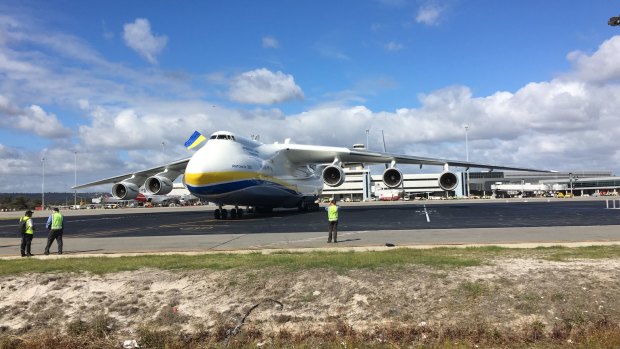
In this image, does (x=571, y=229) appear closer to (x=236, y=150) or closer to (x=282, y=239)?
(x=282, y=239)

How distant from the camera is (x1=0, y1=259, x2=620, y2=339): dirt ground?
26.6ft

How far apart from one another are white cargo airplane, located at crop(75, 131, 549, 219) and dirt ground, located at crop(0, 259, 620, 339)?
58.6 ft

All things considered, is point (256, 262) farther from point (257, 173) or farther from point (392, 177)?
point (392, 177)

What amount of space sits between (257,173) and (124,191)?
10246mm

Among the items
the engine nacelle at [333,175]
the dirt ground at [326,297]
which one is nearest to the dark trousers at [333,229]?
the dirt ground at [326,297]

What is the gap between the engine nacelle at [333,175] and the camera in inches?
1337

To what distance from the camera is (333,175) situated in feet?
113

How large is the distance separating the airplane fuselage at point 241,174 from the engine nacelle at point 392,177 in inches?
274

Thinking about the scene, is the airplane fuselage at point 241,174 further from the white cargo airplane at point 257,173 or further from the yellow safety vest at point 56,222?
the yellow safety vest at point 56,222

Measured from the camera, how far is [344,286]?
908 cm

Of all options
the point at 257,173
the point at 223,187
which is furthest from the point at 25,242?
the point at 257,173

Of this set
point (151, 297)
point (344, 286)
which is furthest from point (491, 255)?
point (151, 297)

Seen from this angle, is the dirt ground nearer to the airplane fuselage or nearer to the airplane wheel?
the airplane fuselage

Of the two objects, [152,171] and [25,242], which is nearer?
[25,242]
